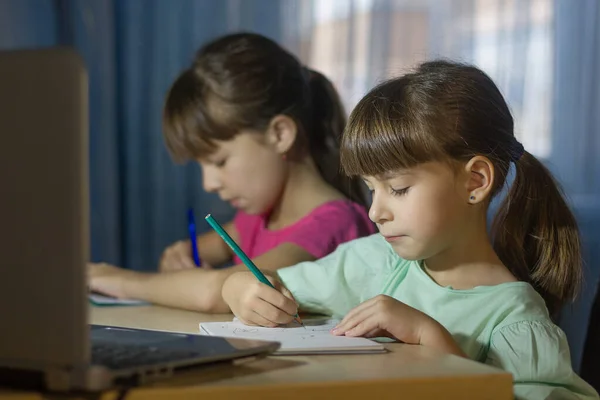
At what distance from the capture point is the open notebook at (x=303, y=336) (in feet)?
2.85

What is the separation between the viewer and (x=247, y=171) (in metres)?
1.66

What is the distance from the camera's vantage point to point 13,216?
25.3 inches

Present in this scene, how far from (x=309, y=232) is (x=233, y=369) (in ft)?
2.65

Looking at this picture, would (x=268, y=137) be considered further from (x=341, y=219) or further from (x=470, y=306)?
(x=470, y=306)

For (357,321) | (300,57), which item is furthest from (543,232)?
(300,57)

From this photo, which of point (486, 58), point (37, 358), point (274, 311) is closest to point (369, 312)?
point (274, 311)

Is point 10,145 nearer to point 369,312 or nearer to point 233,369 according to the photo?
point 233,369

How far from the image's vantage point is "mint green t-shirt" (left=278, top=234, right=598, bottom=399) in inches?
37.5

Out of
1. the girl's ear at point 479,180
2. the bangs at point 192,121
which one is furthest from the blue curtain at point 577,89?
the girl's ear at point 479,180

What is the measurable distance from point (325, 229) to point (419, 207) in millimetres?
487

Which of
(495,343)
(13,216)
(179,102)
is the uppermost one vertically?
(13,216)

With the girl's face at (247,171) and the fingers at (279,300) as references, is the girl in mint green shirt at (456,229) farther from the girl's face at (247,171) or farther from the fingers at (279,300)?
the girl's face at (247,171)

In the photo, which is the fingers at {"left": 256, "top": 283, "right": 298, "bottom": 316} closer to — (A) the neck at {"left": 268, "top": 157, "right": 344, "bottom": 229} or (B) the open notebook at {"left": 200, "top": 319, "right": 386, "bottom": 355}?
(B) the open notebook at {"left": 200, "top": 319, "right": 386, "bottom": 355}

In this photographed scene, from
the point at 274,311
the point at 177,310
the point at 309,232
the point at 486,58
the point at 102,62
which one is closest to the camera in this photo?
the point at 274,311
